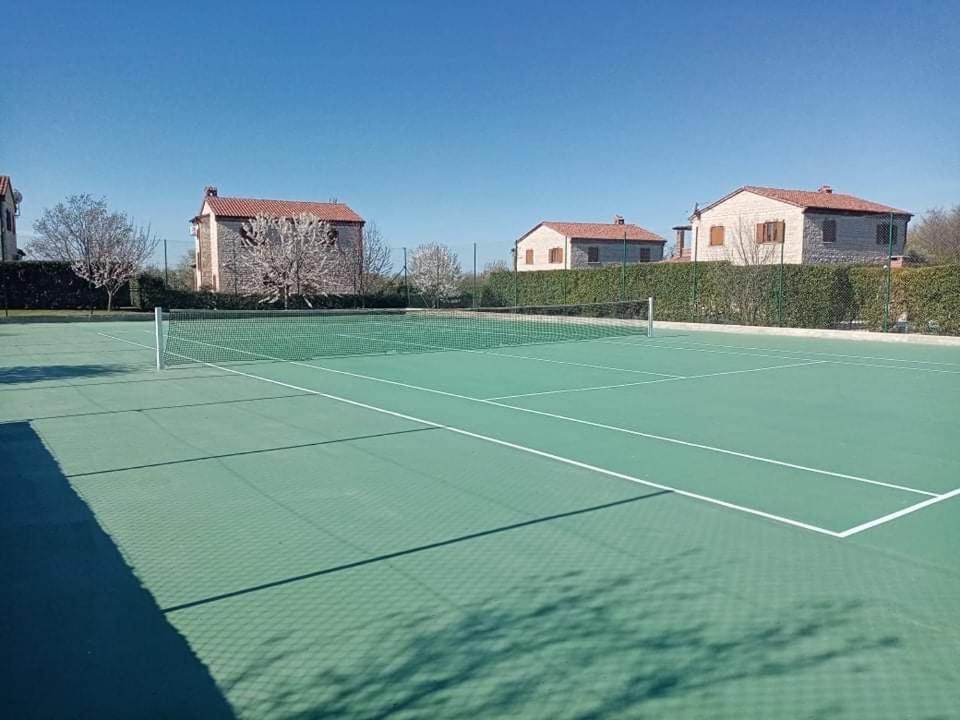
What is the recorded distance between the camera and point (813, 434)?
848 cm

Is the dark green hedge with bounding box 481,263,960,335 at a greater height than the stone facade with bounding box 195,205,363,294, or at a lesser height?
lesser

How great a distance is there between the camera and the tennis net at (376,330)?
1880 cm

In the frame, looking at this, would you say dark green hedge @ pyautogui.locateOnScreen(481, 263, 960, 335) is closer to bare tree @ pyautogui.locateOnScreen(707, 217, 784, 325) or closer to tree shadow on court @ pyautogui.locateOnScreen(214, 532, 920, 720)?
bare tree @ pyautogui.locateOnScreen(707, 217, 784, 325)

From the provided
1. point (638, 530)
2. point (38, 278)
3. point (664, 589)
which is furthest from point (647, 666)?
point (38, 278)

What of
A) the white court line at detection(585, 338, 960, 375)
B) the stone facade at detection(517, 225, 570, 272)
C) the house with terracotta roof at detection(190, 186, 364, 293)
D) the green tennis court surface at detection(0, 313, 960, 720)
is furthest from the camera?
the stone facade at detection(517, 225, 570, 272)

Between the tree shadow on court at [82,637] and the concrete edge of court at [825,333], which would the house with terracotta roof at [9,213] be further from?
the tree shadow on court at [82,637]

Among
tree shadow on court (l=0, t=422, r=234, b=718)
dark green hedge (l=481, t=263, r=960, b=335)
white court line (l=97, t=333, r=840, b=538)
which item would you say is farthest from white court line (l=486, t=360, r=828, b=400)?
dark green hedge (l=481, t=263, r=960, b=335)

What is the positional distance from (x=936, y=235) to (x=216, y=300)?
43.1 meters

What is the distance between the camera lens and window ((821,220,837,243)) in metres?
39.3

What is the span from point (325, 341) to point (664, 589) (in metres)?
18.5

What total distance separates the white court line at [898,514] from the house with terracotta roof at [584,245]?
46.9m

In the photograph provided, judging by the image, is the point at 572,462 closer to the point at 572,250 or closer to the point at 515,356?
the point at 515,356

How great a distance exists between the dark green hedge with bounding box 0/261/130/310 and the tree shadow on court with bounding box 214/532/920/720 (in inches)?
1378

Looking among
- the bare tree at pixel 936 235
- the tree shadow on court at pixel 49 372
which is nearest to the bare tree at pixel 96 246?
the tree shadow on court at pixel 49 372
